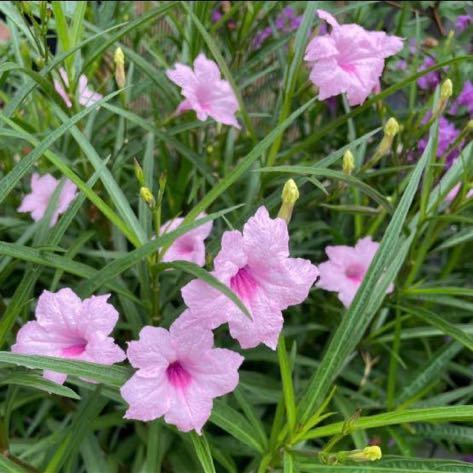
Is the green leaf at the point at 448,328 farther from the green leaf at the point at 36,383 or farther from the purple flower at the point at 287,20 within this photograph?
the purple flower at the point at 287,20


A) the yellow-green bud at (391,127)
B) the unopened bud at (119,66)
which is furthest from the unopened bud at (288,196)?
the unopened bud at (119,66)

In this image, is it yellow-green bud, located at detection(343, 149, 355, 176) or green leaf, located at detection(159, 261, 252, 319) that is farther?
yellow-green bud, located at detection(343, 149, 355, 176)

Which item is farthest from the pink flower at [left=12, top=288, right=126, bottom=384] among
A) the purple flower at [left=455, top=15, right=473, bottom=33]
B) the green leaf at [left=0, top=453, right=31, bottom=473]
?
the purple flower at [left=455, top=15, right=473, bottom=33]

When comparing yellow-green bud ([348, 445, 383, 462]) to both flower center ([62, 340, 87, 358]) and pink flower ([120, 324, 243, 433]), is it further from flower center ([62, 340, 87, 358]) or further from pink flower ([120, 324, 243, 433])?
flower center ([62, 340, 87, 358])

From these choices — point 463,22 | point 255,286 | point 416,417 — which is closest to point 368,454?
point 416,417

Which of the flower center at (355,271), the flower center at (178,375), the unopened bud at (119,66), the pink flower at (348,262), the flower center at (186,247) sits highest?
the unopened bud at (119,66)

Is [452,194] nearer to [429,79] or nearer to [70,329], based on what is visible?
[429,79]

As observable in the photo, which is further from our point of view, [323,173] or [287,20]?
[287,20]

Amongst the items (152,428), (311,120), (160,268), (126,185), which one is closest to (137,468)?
(152,428)
